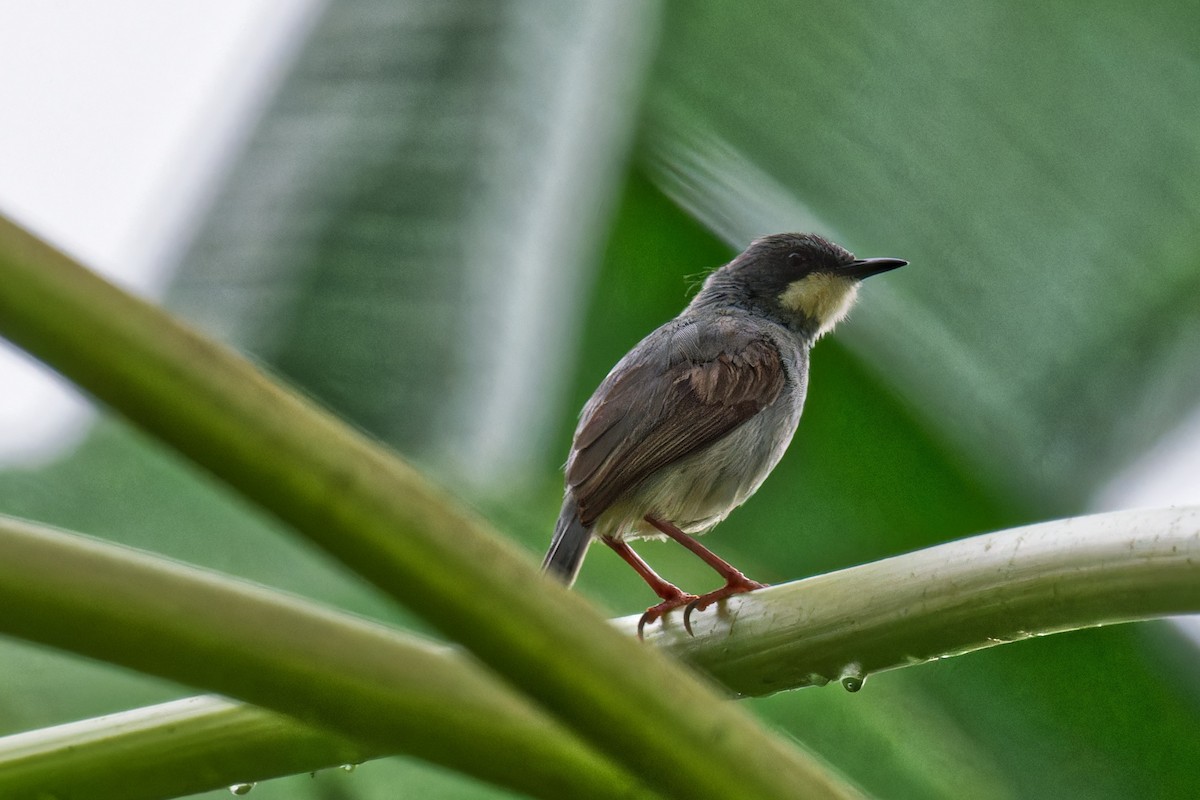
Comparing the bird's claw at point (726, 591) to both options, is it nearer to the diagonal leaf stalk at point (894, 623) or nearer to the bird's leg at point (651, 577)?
the bird's leg at point (651, 577)

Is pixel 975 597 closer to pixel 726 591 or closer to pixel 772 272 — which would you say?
pixel 726 591

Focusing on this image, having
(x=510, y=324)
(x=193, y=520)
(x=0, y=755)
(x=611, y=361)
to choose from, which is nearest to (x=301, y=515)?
(x=0, y=755)

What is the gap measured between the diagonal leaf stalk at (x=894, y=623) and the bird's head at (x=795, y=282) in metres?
3.45

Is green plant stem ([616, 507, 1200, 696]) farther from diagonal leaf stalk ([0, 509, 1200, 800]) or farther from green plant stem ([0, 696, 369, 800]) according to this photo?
green plant stem ([0, 696, 369, 800])

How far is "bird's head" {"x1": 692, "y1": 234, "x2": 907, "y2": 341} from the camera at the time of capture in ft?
16.2

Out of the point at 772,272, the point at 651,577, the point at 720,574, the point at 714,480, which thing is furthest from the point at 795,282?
the point at 720,574

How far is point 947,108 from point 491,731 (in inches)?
65.0

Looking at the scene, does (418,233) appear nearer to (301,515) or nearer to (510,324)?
(510,324)

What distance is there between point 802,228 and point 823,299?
8.04ft

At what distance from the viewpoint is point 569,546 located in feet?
11.6

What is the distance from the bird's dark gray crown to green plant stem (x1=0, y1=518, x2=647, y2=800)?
3943mm

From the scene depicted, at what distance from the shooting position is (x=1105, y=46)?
2287 millimetres

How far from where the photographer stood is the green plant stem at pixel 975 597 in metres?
1.17

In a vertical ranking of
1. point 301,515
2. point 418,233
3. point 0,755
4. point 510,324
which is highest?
point 418,233
